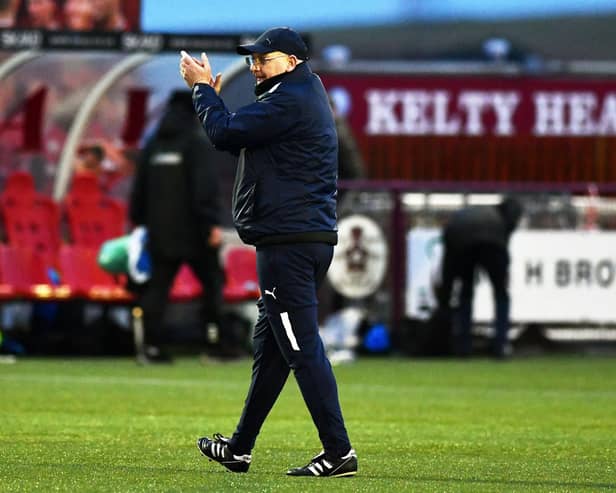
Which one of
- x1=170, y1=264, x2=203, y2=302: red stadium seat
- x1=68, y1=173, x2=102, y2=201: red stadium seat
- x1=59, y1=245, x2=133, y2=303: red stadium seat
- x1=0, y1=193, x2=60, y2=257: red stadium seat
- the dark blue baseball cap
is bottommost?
x1=170, y1=264, x2=203, y2=302: red stadium seat

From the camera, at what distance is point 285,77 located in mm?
8320

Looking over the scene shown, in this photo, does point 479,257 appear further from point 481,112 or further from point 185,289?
point 481,112

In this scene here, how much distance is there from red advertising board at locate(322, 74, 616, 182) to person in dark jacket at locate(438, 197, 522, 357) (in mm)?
10401

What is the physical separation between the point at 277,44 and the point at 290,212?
705 mm

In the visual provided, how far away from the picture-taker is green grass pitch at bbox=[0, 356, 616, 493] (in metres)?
8.08

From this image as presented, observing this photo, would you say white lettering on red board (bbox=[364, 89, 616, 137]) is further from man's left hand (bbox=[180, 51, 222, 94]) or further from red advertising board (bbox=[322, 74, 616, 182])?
man's left hand (bbox=[180, 51, 222, 94])

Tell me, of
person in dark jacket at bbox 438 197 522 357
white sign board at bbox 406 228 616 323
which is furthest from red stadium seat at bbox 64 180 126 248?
person in dark jacket at bbox 438 197 522 357

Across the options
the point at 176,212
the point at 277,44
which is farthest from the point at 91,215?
the point at 277,44

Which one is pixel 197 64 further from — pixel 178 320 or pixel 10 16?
pixel 10 16

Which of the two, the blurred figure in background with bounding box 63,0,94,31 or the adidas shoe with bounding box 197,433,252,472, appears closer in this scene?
the adidas shoe with bounding box 197,433,252,472

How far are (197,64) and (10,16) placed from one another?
12649 mm

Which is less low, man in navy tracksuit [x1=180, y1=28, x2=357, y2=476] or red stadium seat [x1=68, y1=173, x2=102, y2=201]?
man in navy tracksuit [x1=180, y1=28, x2=357, y2=476]

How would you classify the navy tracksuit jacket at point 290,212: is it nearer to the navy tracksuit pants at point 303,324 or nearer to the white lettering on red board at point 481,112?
the navy tracksuit pants at point 303,324

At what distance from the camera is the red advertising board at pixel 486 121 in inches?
1151
